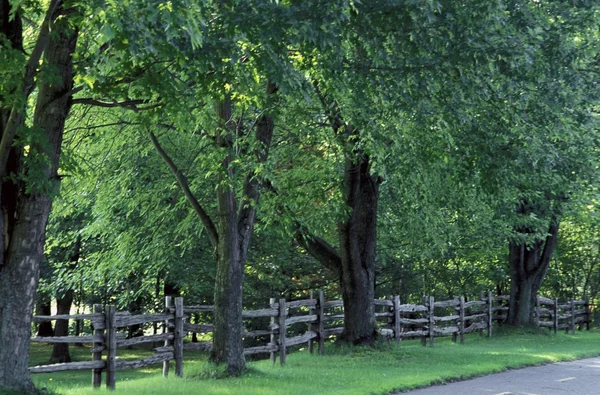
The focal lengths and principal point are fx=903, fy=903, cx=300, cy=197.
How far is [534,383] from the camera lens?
15.6 m

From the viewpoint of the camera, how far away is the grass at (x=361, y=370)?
14109 mm

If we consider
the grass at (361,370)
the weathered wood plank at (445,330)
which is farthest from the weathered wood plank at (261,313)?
the weathered wood plank at (445,330)

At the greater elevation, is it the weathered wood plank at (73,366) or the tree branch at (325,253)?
the tree branch at (325,253)

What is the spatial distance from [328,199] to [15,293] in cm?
1073

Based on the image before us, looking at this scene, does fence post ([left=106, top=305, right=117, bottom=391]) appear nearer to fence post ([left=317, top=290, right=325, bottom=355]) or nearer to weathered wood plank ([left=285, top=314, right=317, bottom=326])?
weathered wood plank ([left=285, top=314, right=317, bottom=326])

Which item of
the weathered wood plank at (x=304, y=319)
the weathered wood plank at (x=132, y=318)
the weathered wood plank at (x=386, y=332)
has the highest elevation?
the weathered wood plank at (x=132, y=318)

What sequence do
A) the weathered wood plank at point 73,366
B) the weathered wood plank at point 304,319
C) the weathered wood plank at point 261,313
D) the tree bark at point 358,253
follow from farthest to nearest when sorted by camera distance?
1. the tree bark at point 358,253
2. the weathered wood plank at point 304,319
3. the weathered wood plank at point 261,313
4. the weathered wood plank at point 73,366

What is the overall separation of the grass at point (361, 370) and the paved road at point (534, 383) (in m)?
0.49

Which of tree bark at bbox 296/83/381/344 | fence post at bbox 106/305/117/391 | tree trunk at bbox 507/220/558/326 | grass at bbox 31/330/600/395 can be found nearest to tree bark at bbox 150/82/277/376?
grass at bbox 31/330/600/395

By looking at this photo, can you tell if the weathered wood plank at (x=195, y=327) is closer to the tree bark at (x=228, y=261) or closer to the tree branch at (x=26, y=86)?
the tree bark at (x=228, y=261)

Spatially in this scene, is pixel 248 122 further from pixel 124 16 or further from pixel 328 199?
pixel 124 16

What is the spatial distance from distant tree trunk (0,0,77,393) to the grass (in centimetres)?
122

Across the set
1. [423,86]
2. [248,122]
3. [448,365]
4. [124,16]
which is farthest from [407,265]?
[124,16]

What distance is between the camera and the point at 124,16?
338 inches
